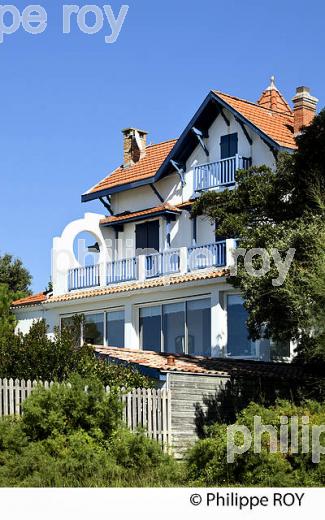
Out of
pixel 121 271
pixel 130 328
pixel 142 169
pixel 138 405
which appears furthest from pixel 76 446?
pixel 142 169

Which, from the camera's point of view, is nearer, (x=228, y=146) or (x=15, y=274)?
(x=228, y=146)

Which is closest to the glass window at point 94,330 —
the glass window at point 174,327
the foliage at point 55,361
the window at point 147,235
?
the glass window at point 174,327

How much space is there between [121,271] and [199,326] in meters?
4.33

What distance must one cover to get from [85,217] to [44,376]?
15334mm

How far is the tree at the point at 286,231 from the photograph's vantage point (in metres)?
23.2

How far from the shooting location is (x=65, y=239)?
38.3 metres

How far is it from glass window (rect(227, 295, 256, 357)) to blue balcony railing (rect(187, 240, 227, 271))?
1306mm

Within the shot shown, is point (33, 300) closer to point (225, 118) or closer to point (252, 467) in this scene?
point (225, 118)

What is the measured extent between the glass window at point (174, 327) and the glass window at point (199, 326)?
0.26m

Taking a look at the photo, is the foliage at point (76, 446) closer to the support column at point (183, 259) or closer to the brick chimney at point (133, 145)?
the support column at point (183, 259)

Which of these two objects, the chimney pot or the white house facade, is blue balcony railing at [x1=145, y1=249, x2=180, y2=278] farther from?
the chimney pot

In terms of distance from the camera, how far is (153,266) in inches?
1405

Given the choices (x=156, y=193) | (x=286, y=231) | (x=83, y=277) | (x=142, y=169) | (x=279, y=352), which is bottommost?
(x=279, y=352)

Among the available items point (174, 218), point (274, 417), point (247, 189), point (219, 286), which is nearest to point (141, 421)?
point (274, 417)
